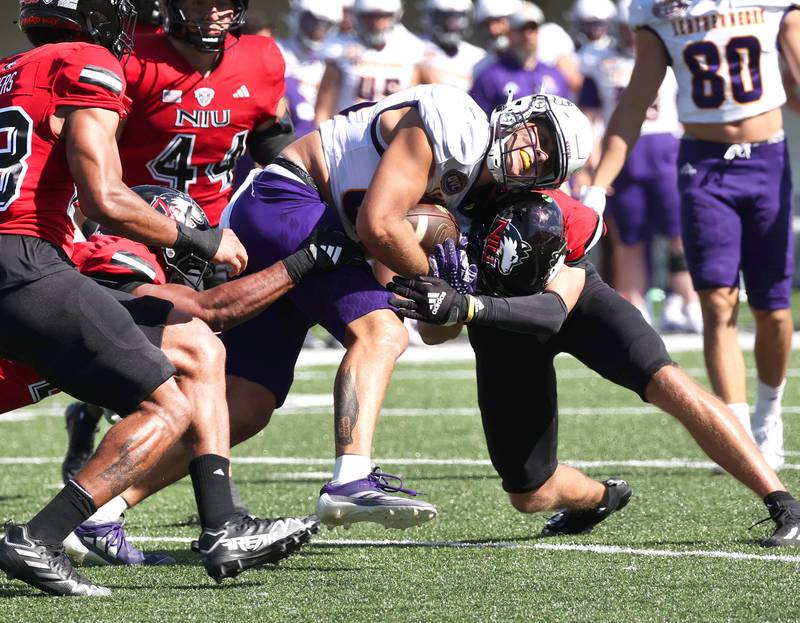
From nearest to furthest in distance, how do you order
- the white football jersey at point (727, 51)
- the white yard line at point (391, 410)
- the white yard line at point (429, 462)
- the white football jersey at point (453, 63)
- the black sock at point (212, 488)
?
the black sock at point (212, 488) → the white football jersey at point (727, 51) → the white yard line at point (429, 462) → the white yard line at point (391, 410) → the white football jersey at point (453, 63)

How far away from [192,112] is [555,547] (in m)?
2.15

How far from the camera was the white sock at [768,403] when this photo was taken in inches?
244

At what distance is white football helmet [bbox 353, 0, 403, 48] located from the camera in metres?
11.3

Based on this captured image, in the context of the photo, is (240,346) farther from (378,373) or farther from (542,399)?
(542,399)

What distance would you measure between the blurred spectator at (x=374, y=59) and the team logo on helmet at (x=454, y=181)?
6436mm

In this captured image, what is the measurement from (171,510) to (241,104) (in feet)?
5.08

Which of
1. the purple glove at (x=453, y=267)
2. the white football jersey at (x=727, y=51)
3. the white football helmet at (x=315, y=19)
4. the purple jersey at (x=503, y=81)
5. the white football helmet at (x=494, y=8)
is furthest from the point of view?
the white football helmet at (x=315, y=19)

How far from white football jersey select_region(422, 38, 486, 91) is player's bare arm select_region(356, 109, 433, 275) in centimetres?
738

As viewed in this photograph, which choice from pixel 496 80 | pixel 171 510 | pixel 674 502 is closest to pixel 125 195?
pixel 171 510

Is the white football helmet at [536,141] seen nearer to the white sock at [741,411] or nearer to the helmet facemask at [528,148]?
the helmet facemask at [528,148]

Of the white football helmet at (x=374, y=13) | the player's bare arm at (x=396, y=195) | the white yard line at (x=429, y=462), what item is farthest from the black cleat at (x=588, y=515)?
the white football helmet at (x=374, y=13)

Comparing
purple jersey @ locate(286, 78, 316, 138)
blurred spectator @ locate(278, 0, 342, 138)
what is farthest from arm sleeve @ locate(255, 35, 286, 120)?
blurred spectator @ locate(278, 0, 342, 138)

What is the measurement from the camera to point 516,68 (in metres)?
11.4

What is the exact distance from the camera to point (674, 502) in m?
5.34
